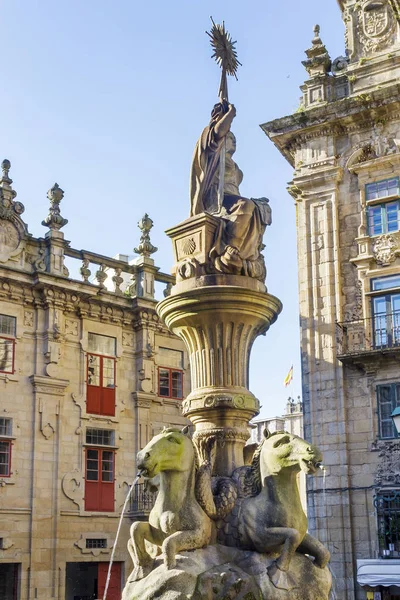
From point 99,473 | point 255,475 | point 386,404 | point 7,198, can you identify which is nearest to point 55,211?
point 7,198

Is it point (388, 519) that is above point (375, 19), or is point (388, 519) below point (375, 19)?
below

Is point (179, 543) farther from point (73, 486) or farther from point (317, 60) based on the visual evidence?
point (73, 486)

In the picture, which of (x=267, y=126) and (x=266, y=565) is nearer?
(x=266, y=565)

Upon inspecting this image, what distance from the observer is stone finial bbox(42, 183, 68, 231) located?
96.4 feet

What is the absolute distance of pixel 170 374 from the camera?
107 feet

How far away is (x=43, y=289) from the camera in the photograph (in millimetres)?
28328

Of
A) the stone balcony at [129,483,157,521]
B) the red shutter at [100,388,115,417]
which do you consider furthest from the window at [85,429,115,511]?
the stone balcony at [129,483,157,521]

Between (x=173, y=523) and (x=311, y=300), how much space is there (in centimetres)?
1577

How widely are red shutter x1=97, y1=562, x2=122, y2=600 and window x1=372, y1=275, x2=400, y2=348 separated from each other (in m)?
13.4

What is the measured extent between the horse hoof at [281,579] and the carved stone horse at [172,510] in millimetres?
752

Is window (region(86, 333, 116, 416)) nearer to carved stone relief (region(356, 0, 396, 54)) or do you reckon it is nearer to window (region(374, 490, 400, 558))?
window (region(374, 490, 400, 558))

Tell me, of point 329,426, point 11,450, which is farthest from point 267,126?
point 11,450

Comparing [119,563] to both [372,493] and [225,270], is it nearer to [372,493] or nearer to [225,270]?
[372,493]

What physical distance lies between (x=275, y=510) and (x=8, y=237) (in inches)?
867
